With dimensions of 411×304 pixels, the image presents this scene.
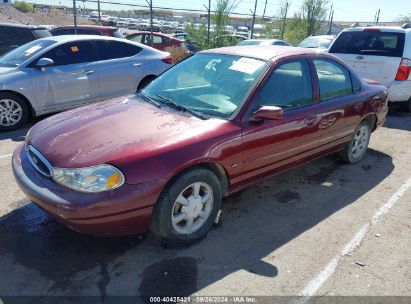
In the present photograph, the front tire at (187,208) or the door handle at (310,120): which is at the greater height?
the door handle at (310,120)

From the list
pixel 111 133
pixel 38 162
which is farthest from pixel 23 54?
pixel 111 133

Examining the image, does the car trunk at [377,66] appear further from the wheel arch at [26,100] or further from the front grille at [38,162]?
the front grille at [38,162]

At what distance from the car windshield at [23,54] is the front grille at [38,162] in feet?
12.2

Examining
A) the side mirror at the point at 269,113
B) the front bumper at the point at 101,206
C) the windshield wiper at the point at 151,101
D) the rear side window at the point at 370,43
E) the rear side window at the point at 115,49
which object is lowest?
the front bumper at the point at 101,206

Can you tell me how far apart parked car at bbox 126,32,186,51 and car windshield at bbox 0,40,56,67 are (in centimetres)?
811

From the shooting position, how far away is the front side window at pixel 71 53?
6395mm

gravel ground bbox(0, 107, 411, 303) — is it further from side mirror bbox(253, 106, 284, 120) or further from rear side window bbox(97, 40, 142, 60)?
rear side window bbox(97, 40, 142, 60)

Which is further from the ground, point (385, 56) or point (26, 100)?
point (385, 56)

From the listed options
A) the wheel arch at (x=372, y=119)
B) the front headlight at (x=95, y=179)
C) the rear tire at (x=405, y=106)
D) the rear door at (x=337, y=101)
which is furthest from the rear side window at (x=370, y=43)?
the front headlight at (x=95, y=179)

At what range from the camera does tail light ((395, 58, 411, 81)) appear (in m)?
7.02

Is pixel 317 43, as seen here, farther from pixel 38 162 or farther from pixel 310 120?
pixel 38 162

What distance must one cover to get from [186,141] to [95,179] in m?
0.75

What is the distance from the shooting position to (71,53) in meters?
6.59

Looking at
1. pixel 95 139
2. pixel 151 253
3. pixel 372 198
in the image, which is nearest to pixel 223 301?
pixel 151 253
